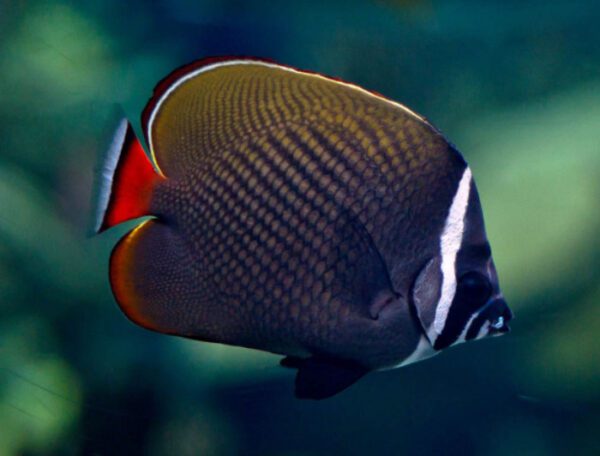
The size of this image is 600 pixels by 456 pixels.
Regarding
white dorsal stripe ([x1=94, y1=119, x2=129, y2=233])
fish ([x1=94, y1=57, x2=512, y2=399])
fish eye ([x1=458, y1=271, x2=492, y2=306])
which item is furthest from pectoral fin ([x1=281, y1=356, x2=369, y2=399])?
white dorsal stripe ([x1=94, y1=119, x2=129, y2=233])

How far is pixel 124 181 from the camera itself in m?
0.53

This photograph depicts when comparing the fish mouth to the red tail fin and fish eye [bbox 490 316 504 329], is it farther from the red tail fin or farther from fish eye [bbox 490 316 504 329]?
the red tail fin

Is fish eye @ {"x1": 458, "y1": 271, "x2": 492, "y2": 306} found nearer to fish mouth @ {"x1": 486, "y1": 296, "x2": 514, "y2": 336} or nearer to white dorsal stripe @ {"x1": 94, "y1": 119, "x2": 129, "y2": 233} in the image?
fish mouth @ {"x1": 486, "y1": 296, "x2": 514, "y2": 336}

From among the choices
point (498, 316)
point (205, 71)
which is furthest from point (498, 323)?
point (205, 71)

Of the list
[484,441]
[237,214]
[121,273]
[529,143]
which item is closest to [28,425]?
[121,273]

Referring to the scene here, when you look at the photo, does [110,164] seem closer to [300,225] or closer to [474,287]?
[300,225]

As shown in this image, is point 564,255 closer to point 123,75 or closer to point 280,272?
point 280,272

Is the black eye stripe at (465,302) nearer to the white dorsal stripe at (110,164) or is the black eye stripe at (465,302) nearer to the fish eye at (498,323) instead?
the fish eye at (498,323)

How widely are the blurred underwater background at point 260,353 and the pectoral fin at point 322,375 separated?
0.28 metres

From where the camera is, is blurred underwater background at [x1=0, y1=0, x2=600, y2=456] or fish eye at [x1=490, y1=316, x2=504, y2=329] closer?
fish eye at [x1=490, y1=316, x2=504, y2=329]

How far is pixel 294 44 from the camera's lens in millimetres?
1105

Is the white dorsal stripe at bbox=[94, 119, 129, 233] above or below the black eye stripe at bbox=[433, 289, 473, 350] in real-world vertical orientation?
above

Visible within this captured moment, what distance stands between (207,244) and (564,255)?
22.8 inches

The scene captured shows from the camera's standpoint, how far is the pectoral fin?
54 centimetres
